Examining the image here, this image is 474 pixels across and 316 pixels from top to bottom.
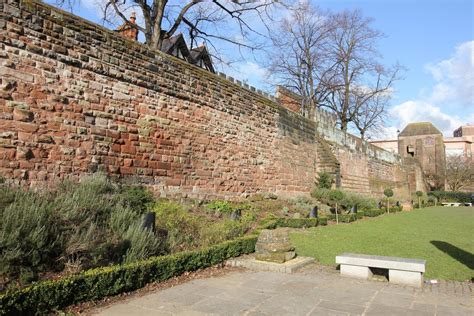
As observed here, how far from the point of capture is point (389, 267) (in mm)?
5609

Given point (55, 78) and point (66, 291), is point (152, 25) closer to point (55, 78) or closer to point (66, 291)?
point (55, 78)

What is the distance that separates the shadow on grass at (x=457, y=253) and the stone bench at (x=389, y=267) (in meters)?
1.87

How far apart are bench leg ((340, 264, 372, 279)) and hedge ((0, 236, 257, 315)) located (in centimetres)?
209

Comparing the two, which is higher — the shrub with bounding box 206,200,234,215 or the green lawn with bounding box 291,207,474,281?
the shrub with bounding box 206,200,234,215

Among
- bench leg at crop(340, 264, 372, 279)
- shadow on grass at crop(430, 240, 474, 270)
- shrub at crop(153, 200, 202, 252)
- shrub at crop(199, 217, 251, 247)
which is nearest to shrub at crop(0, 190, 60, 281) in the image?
shrub at crop(153, 200, 202, 252)

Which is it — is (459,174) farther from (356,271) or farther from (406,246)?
(356,271)

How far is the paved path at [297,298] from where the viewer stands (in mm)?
4199

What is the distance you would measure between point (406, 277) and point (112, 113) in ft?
23.0

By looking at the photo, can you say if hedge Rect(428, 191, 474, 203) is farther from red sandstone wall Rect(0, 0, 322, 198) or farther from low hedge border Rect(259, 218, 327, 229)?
red sandstone wall Rect(0, 0, 322, 198)

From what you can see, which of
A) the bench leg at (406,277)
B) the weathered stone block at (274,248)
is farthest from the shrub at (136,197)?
the bench leg at (406,277)

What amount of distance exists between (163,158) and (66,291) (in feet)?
20.9

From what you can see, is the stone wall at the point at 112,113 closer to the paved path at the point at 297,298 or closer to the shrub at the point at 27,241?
the shrub at the point at 27,241

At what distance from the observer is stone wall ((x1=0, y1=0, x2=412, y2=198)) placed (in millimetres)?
7273

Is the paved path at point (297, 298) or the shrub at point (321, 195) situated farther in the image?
the shrub at point (321, 195)
